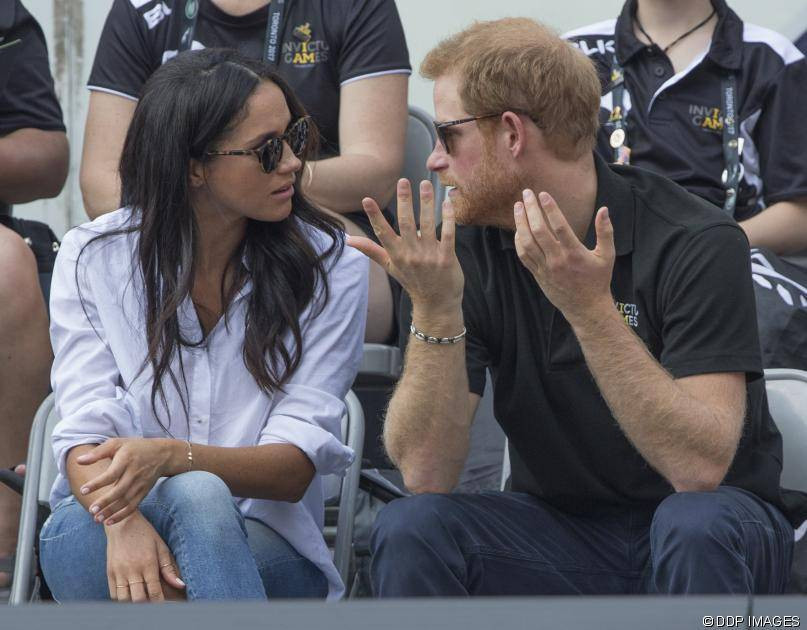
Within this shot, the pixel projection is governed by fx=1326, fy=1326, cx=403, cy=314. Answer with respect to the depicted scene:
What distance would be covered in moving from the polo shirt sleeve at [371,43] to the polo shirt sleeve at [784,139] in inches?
38.0

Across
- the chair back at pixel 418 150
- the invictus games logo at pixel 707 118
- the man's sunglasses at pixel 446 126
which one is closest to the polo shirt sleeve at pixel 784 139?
the invictus games logo at pixel 707 118

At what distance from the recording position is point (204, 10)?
3.54 meters

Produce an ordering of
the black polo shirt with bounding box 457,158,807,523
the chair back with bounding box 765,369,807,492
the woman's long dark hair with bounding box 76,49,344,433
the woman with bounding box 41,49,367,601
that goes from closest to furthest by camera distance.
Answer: the woman with bounding box 41,49,367,601 → the black polo shirt with bounding box 457,158,807,523 → the woman's long dark hair with bounding box 76,49,344,433 → the chair back with bounding box 765,369,807,492

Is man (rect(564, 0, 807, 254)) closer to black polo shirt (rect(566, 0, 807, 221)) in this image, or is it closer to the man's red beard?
black polo shirt (rect(566, 0, 807, 221))

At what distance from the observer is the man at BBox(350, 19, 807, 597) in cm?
225

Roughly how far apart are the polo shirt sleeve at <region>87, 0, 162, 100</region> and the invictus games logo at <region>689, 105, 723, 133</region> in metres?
1.45

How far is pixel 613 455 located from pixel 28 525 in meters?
1.12

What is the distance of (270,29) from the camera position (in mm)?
3445

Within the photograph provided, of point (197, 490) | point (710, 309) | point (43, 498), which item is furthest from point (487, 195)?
point (43, 498)

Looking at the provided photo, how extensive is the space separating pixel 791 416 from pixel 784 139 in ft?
3.50

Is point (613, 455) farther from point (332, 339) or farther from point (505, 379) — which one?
point (332, 339)

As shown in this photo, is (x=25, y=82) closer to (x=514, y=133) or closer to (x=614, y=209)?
(x=514, y=133)

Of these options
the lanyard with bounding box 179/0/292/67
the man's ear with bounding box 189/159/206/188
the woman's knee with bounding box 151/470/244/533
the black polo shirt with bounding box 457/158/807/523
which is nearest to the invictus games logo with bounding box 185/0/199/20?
the lanyard with bounding box 179/0/292/67

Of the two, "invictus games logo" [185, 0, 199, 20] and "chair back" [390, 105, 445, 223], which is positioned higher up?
"invictus games logo" [185, 0, 199, 20]
